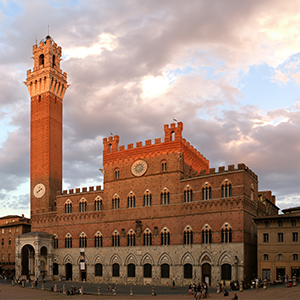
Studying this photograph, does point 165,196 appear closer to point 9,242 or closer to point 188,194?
point 188,194

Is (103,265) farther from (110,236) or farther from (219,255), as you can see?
(219,255)

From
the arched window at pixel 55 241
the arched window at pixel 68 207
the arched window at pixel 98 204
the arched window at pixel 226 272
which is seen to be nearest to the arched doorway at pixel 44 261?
the arched window at pixel 55 241

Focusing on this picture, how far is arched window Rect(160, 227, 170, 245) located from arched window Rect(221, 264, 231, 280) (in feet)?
29.2

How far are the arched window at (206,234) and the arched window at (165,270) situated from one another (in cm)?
664

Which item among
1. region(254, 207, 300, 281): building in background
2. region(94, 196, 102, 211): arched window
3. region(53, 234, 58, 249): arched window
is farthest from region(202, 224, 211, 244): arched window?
region(53, 234, 58, 249): arched window

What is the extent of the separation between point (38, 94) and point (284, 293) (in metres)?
55.0

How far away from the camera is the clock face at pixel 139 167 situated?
5919 centimetres

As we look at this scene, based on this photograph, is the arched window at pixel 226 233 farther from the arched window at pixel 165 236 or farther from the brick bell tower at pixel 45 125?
the brick bell tower at pixel 45 125

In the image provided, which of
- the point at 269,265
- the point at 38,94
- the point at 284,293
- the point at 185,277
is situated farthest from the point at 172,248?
the point at 38,94

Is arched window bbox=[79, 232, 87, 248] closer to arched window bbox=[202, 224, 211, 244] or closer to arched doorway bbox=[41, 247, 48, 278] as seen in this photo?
arched doorway bbox=[41, 247, 48, 278]

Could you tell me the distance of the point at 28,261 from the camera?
6706cm

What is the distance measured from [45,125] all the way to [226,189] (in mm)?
36447

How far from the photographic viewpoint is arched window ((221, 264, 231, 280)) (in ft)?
160

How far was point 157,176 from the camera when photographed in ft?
189
